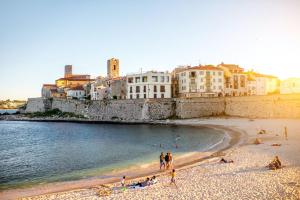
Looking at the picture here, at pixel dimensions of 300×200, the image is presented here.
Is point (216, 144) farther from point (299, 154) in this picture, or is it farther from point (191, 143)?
point (299, 154)

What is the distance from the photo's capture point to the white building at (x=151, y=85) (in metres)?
72.3

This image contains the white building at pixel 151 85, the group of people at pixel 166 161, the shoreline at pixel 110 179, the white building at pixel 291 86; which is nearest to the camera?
the shoreline at pixel 110 179

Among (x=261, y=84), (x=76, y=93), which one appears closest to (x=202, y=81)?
(x=261, y=84)

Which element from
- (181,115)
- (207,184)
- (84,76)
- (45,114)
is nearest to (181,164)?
(207,184)

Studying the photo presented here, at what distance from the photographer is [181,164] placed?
23.7 m

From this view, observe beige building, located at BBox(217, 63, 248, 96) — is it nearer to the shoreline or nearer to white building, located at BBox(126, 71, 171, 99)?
white building, located at BBox(126, 71, 171, 99)

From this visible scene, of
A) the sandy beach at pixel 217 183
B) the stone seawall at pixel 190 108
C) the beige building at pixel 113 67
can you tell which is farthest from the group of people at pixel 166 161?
the beige building at pixel 113 67

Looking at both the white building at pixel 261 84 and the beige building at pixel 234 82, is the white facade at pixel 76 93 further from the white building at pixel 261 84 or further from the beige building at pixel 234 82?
the white building at pixel 261 84

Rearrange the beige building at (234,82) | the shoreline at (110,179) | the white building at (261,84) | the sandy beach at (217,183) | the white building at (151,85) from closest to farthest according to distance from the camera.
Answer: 1. the sandy beach at (217,183)
2. the shoreline at (110,179)
3. the white building at (151,85)
4. the beige building at (234,82)
5. the white building at (261,84)

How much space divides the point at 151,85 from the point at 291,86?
102 ft

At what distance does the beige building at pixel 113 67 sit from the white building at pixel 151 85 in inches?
1363

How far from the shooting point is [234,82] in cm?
7900

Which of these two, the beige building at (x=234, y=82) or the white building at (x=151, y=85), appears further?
the beige building at (x=234, y=82)

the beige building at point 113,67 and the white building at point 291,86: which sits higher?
the beige building at point 113,67
